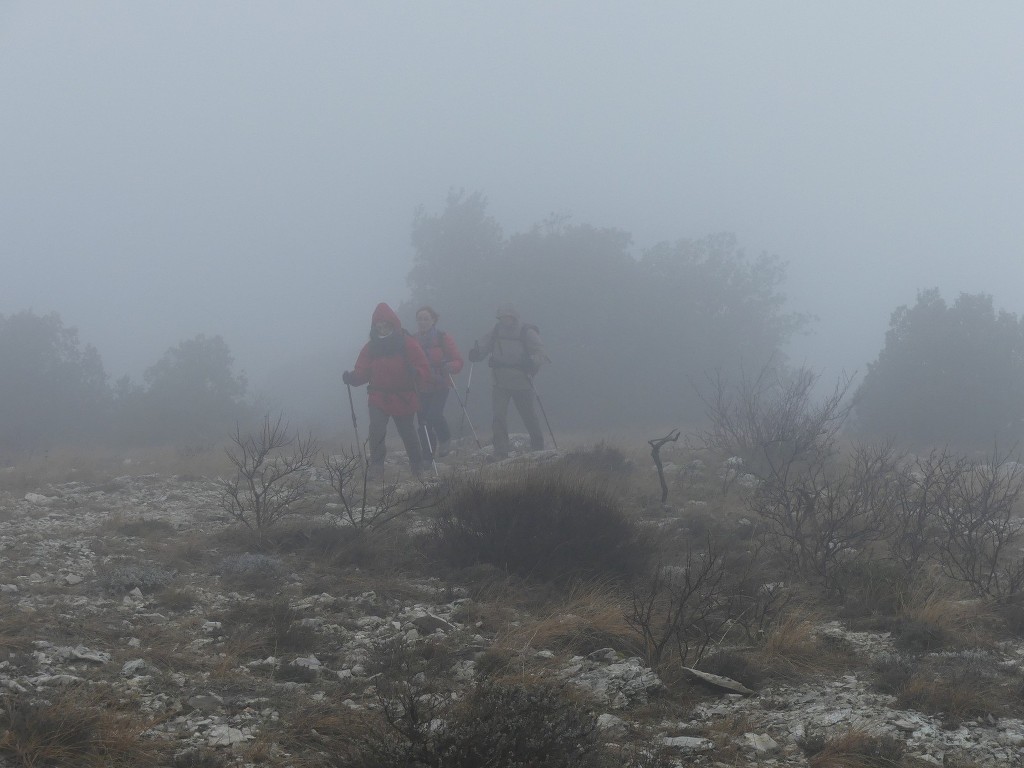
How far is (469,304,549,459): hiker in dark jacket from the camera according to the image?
12523 millimetres

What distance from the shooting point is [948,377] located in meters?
19.3

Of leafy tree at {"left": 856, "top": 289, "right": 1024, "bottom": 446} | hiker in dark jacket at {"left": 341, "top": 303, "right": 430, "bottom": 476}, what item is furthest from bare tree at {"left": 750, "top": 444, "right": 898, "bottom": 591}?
leafy tree at {"left": 856, "top": 289, "right": 1024, "bottom": 446}

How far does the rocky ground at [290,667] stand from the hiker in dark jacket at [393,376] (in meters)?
4.47

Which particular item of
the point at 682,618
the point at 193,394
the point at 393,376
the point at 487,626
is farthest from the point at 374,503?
the point at 193,394

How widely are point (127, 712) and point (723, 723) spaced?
226 cm

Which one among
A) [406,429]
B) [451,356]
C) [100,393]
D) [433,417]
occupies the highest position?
[100,393]

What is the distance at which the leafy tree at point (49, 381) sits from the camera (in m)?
21.8

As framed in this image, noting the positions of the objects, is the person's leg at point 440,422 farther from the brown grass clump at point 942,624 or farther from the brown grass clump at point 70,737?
the brown grass clump at point 70,737

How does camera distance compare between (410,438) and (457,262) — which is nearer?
(410,438)

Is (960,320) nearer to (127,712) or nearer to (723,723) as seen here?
(723,723)

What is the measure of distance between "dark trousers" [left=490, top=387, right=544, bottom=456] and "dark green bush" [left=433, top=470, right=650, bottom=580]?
587 centimetres

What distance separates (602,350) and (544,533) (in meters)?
19.7

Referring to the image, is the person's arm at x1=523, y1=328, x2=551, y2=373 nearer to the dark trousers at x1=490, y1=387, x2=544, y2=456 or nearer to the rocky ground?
the dark trousers at x1=490, y1=387, x2=544, y2=456

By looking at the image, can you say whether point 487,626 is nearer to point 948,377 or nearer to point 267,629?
point 267,629
